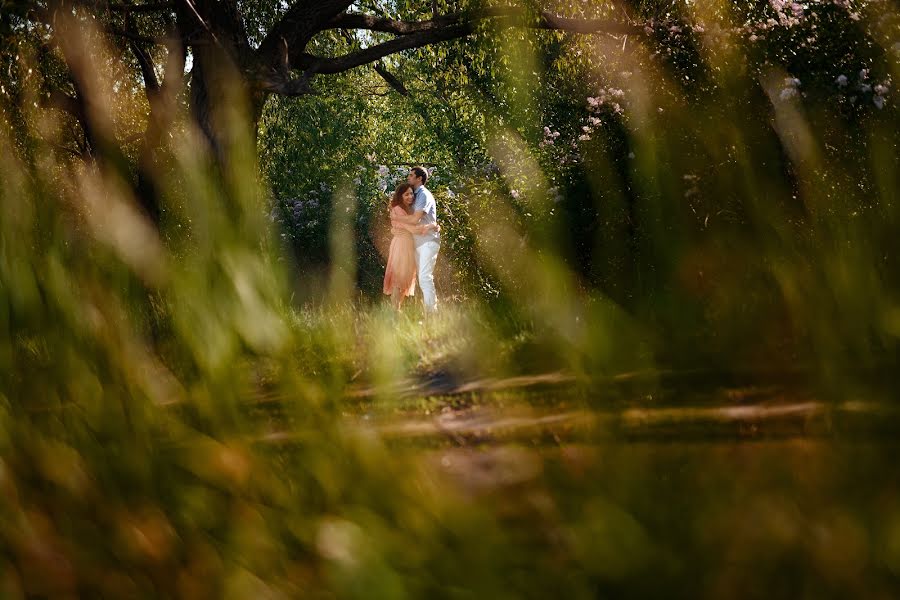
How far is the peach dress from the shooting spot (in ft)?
32.9

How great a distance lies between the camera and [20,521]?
874 mm

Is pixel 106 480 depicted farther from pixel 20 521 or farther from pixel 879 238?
pixel 879 238

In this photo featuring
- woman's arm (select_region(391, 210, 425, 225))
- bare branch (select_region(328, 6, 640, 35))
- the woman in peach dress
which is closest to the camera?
woman's arm (select_region(391, 210, 425, 225))

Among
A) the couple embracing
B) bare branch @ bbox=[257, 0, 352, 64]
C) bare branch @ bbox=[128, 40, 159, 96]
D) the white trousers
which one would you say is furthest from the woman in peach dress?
bare branch @ bbox=[128, 40, 159, 96]

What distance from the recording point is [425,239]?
9984 mm

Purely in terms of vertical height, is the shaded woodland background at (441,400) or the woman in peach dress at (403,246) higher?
the shaded woodland background at (441,400)

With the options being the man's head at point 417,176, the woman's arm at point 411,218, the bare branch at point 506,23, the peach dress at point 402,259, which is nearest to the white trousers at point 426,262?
the peach dress at point 402,259

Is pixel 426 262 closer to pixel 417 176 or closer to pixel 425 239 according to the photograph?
pixel 425 239

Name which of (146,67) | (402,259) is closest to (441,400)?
(402,259)

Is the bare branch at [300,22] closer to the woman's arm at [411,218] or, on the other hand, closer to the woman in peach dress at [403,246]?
the woman in peach dress at [403,246]

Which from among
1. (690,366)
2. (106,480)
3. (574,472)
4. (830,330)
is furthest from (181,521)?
(830,330)

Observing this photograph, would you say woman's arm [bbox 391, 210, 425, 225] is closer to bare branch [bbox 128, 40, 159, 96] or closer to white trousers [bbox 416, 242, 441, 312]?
white trousers [bbox 416, 242, 441, 312]

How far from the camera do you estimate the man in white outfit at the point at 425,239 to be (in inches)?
386

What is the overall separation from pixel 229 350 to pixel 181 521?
0.16m
